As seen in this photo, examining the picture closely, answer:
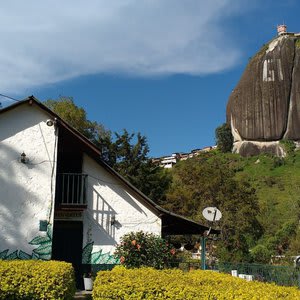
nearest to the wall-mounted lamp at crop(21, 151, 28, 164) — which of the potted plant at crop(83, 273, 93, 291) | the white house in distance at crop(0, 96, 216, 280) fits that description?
the white house in distance at crop(0, 96, 216, 280)

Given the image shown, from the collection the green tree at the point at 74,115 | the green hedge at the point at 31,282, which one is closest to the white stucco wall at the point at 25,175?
the green hedge at the point at 31,282

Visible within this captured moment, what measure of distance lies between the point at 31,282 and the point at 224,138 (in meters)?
67.9

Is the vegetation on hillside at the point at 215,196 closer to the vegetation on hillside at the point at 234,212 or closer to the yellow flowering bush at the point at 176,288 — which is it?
the vegetation on hillside at the point at 234,212

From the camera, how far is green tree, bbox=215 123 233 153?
74.8m

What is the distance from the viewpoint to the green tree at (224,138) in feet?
245

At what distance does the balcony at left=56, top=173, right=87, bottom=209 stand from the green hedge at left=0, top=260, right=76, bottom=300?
608 cm

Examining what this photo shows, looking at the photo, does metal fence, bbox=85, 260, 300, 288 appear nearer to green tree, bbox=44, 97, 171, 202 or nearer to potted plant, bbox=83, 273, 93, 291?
potted plant, bbox=83, 273, 93, 291

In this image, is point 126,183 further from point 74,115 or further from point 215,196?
point 74,115

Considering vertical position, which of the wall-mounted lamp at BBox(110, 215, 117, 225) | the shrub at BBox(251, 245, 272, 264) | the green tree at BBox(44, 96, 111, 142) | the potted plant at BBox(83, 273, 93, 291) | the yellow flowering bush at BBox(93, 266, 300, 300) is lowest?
the potted plant at BBox(83, 273, 93, 291)

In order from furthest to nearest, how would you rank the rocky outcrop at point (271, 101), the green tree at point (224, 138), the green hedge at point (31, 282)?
1. the green tree at point (224, 138)
2. the rocky outcrop at point (271, 101)
3. the green hedge at point (31, 282)

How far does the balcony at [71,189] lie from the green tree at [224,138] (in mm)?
61142

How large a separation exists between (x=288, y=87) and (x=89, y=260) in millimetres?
61571

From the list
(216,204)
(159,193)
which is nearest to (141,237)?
(216,204)

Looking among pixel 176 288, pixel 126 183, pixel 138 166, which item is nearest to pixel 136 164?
pixel 138 166
